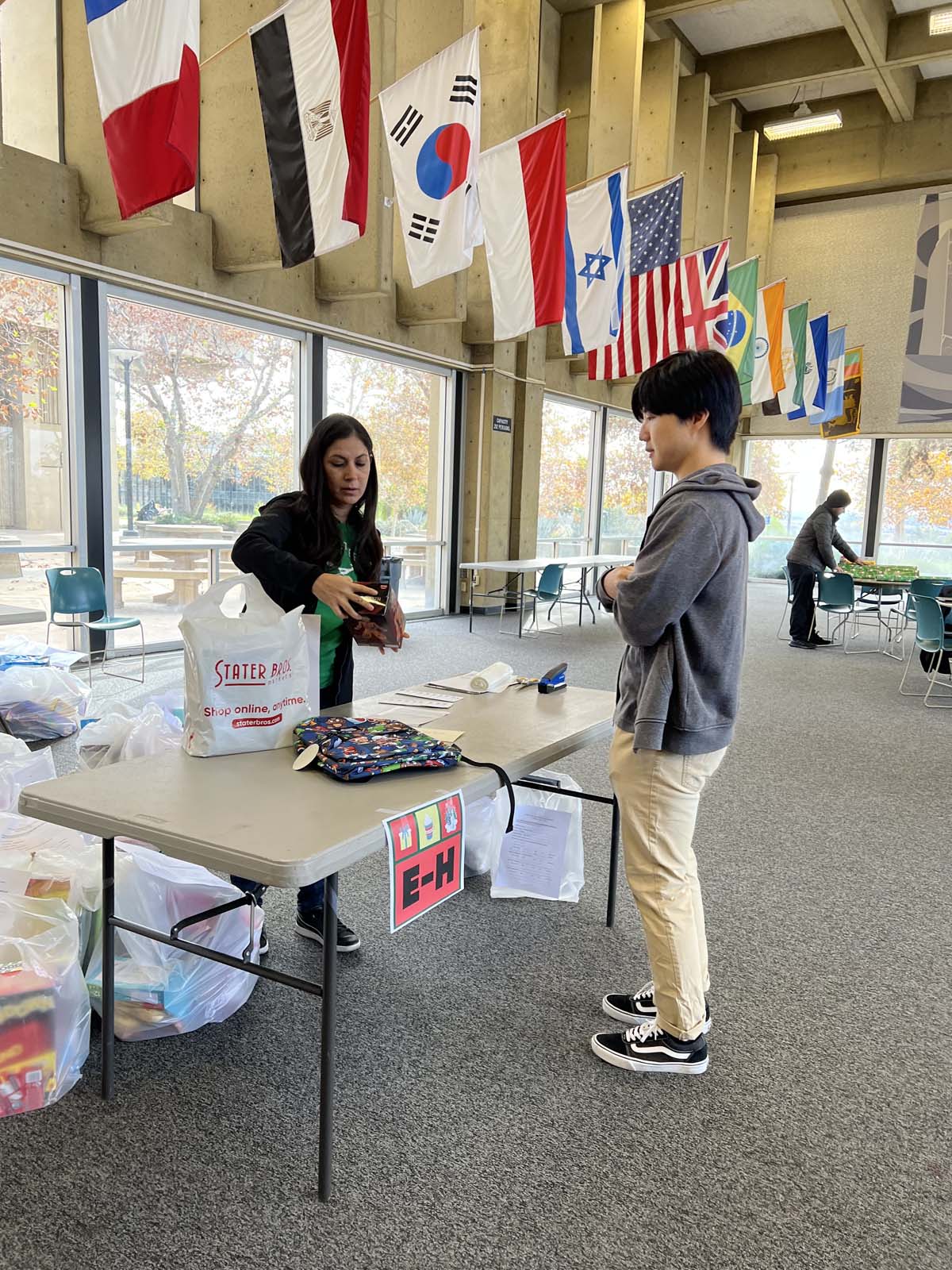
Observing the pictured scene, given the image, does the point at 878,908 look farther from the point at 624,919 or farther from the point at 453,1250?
the point at 453,1250

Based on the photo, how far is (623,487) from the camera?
1412cm

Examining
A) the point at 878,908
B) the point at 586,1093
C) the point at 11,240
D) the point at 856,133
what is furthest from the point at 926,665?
the point at 856,133

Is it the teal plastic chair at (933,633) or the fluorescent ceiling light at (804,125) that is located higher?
the fluorescent ceiling light at (804,125)

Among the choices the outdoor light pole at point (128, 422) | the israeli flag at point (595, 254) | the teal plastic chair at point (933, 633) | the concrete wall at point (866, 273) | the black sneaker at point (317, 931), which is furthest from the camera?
the concrete wall at point (866, 273)

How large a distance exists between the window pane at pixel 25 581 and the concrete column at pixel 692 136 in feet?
32.9

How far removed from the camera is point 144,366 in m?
6.89

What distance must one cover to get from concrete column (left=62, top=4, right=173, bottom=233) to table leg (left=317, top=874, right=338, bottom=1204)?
565 centimetres

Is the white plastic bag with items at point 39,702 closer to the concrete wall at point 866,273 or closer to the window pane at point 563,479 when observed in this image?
the window pane at point 563,479

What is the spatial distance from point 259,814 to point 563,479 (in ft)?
37.4

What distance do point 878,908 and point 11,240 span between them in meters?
6.21

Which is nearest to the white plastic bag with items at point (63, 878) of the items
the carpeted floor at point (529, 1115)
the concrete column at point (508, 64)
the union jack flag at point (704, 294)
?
the carpeted floor at point (529, 1115)

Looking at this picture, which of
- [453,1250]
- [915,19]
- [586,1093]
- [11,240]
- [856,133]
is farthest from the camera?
[856,133]

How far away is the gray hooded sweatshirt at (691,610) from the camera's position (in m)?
1.77

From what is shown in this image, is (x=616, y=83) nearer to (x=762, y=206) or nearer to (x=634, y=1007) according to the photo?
(x=762, y=206)
